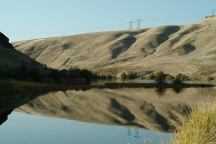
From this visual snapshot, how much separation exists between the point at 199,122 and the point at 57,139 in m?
10.7

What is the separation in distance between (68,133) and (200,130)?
14158 millimetres

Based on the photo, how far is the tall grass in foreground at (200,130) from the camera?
42.5 feet

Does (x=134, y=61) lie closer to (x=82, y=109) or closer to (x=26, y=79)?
(x=26, y=79)

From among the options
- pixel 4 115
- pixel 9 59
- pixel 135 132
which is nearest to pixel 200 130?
pixel 135 132

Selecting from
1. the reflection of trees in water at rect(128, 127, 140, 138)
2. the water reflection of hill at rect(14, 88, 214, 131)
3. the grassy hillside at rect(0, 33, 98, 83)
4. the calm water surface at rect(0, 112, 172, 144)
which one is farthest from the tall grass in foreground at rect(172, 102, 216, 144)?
the grassy hillside at rect(0, 33, 98, 83)

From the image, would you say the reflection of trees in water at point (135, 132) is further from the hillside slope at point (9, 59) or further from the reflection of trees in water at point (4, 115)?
the hillside slope at point (9, 59)

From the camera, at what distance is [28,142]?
23281 millimetres

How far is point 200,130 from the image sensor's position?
1363 cm

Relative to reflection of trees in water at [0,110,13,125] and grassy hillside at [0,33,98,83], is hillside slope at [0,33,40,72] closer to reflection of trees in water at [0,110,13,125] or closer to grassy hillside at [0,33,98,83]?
grassy hillside at [0,33,98,83]

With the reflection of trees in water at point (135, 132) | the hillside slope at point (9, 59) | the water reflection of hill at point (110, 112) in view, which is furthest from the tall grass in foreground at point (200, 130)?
the hillside slope at point (9, 59)

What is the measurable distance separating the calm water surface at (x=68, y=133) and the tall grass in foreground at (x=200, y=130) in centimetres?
419

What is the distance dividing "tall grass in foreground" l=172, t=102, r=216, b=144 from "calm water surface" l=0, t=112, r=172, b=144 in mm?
4192

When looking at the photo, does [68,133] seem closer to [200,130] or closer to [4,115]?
[4,115]

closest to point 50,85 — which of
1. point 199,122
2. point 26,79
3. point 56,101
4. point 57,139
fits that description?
point 26,79
